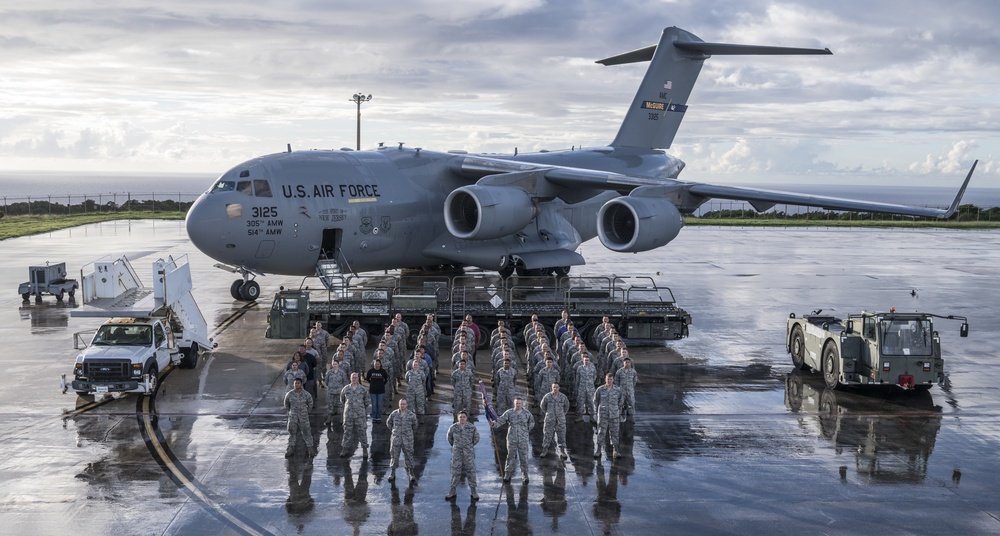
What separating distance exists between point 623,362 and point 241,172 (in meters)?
11.8

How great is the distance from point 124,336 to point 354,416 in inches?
225

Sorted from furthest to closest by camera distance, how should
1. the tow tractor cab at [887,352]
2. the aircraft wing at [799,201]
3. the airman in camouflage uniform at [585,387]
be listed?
the aircraft wing at [799,201] < the tow tractor cab at [887,352] < the airman in camouflage uniform at [585,387]

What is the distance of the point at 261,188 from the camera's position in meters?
22.2

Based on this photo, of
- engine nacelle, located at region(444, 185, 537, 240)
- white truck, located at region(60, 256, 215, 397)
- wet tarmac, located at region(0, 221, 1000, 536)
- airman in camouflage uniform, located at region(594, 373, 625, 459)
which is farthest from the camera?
→ engine nacelle, located at region(444, 185, 537, 240)

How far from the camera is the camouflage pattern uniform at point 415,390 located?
13.9 m

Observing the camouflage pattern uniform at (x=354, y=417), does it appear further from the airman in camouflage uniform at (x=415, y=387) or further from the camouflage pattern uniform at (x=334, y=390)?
the camouflage pattern uniform at (x=334, y=390)

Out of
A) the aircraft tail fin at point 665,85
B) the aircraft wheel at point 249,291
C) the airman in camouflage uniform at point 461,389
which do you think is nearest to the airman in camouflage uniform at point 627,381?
the airman in camouflage uniform at point 461,389

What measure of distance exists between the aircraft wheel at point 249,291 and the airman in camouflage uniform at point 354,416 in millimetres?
12894

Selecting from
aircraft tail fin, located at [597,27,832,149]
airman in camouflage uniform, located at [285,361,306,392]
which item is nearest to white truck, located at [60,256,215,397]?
airman in camouflage uniform, located at [285,361,306,392]

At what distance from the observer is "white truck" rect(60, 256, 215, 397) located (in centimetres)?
1513

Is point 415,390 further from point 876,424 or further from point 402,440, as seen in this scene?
point 876,424

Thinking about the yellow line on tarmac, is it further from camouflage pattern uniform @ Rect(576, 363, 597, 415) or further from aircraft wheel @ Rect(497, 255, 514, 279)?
aircraft wheel @ Rect(497, 255, 514, 279)

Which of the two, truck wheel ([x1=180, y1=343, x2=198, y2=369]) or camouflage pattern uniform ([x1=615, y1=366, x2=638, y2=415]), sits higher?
camouflage pattern uniform ([x1=615, y1=366, x2=638, y2=415])

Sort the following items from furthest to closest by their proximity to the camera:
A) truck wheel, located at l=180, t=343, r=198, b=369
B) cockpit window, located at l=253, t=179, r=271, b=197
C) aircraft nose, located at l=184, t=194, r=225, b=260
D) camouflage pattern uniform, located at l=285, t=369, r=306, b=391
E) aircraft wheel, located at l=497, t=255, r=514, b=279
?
aircraft wheel, located at l=497, t=255, r=514, b=279 → cockpit window, located at l=253, t=179, r=271, b=197 → aircraft nose, located at l=184, t=194, r=225, b=260 → truck wheel, located at l=180, t=343, r=198, b=369 → camouflage pattern uniform, located at l=285, t=369, r=306, b=391
